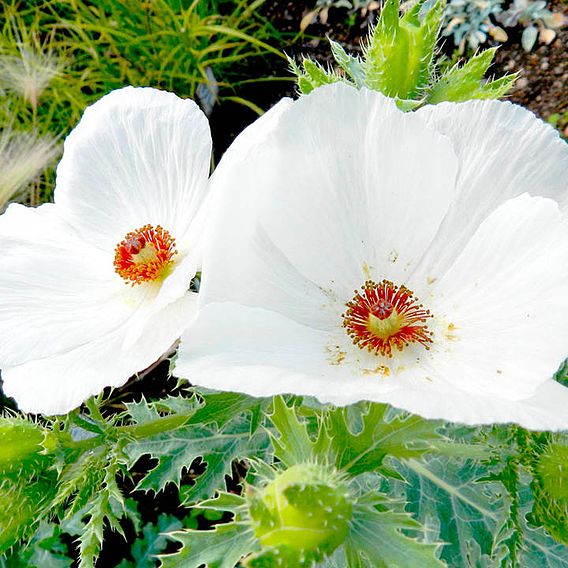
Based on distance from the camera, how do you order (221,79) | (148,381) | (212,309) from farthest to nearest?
(221,79) → (148,381) → (212,309)

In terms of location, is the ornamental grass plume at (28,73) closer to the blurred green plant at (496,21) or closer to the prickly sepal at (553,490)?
the blurred green plant at (496,21)

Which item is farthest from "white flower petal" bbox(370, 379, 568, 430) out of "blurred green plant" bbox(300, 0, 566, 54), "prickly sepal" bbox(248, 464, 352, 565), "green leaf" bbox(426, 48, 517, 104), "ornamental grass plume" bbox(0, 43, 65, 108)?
"blurred green plant" bbox(300, 0, 566, 54)

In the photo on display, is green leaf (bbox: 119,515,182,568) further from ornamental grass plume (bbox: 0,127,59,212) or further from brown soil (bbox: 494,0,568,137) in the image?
brown soil (bbox: 494,0,568,137)

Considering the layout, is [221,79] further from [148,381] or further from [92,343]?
[92,343]

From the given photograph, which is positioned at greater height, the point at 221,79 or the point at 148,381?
the point at 221,79

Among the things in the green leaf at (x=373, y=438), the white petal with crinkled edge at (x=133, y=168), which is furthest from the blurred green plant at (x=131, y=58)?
the green leaf at (x=373, y=438)

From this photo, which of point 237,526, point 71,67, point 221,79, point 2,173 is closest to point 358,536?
point 237,526

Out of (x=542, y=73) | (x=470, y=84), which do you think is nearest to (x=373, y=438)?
(x=470, y=84)
